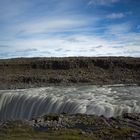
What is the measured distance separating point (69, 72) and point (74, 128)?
147ft

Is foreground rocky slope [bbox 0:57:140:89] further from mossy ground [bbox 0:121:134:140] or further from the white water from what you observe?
mossy ground [bbox 0:121:134:140]

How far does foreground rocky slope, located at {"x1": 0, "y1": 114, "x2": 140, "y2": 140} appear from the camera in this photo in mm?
18734

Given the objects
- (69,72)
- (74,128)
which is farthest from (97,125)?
(69,72)

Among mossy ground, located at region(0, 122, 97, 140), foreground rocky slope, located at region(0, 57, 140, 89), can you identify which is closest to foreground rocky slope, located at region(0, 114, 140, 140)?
mossy ground, located at region(0, 122, 97, 140)

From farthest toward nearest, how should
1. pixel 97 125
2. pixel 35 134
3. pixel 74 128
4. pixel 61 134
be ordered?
pixel 97 125, pixel 74 128, pixel 35 134, pixel 61 134

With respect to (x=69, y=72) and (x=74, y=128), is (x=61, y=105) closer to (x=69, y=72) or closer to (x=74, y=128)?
(x=74, y=128)

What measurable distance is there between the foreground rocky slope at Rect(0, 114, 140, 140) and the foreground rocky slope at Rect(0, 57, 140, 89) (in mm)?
33344

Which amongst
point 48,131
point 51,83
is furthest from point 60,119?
point 51,83

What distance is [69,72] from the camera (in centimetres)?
6519

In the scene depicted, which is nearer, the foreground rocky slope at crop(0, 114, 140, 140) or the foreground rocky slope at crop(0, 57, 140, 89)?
the foreground rocky slope at crop(0, 114, 140, 140)

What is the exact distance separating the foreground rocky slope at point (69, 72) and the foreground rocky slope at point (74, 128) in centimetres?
3334

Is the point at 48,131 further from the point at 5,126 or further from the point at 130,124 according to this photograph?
the point at 130,124

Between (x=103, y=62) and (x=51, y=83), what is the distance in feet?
45.2

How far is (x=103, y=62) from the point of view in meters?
68.3
